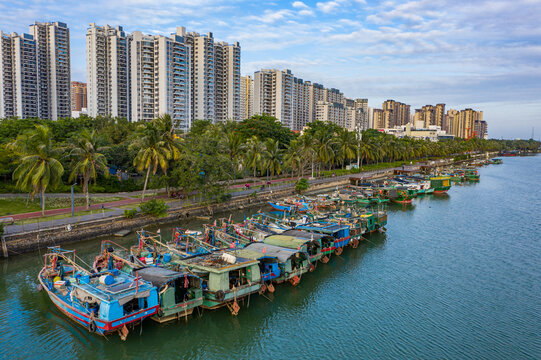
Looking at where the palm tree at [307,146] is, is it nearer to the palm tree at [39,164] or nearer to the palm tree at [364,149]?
the palm tree at [364,149]

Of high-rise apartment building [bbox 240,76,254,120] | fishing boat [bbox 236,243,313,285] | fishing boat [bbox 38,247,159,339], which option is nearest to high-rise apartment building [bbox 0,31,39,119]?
high-rise apartment building [bbox 240,76,254,120]

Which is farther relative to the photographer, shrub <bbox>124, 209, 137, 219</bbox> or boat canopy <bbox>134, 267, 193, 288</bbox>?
shrub <bbox>124, 209, 137, 219</bbox>

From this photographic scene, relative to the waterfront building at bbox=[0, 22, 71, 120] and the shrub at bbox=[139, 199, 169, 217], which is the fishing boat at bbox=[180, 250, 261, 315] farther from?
the waterfront building at bbox=[0, 22, 71, 120]

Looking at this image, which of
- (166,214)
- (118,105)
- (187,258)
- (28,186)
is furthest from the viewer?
(118,105)

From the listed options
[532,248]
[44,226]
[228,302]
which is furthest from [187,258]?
[532,248]

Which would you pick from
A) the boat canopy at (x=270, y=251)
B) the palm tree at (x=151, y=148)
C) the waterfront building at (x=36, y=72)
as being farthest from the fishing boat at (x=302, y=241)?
the waterfront building at (x=36, y=72)

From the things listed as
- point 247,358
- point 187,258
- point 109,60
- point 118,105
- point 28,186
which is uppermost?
point 109,60

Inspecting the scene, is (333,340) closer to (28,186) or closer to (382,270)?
(382,270)

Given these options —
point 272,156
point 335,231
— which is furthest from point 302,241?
point 272,156
